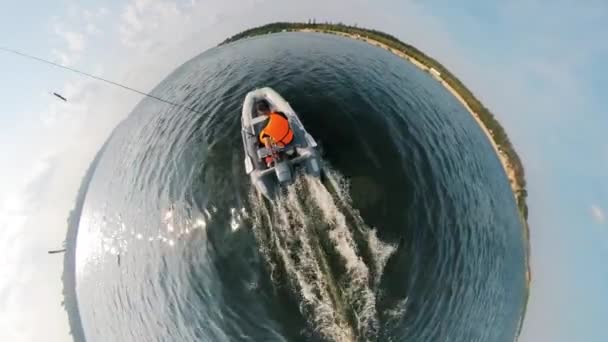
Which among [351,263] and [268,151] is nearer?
[351,263]

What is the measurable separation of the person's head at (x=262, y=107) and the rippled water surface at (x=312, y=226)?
3982 mm

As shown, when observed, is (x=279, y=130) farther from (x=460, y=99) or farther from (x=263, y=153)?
(x=460, y=99)

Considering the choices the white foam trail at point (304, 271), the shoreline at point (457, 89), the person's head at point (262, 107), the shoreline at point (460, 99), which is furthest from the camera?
the shoreline at point (460, 99)

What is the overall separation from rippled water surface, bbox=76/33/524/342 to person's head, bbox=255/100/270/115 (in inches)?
157

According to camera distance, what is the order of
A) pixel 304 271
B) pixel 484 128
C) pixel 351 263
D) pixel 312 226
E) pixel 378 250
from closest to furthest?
pixel 351 263, pixel 304 271, pixel 378 250, pixel 312 226, pixel 484 128

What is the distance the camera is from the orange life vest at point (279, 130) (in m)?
33.5

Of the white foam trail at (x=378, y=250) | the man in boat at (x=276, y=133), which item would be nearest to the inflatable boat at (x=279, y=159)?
the man in boat at (x=276, y=133)

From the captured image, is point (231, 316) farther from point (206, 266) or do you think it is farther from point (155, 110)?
point (155, 110)

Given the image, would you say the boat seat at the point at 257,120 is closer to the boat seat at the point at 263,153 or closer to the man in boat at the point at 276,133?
the man in boat at the point at 276,133

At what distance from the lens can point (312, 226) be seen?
34.7 meters

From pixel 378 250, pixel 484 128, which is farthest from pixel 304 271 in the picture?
pixel 484 128

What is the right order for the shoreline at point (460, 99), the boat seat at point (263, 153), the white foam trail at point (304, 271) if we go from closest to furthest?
the white foam trail at point (304, 271), the boat seat at point (263, 153), the shoreline at point (460, 99)

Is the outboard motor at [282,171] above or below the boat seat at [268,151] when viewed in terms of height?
below

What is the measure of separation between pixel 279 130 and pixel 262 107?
20.3ft
